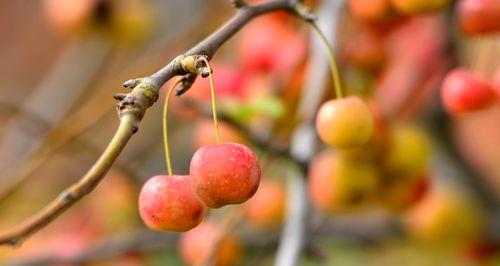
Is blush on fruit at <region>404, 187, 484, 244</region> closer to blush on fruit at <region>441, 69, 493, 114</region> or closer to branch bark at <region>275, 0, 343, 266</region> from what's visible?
branch bark at <region>275, 0, 343, 266</region>

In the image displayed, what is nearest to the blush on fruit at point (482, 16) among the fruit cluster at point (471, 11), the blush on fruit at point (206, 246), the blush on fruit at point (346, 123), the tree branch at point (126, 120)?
the fruit cluster at point (471, 11)

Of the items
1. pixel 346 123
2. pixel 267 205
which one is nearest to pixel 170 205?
pixel 346 123

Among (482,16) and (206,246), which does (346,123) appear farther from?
(206,246)

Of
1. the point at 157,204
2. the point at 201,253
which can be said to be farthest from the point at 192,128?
the point at 157,204

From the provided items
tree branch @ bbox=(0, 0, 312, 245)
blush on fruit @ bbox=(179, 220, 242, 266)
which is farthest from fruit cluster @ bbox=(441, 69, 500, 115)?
blush on fruit @ bbox=(179, 220, 242, 266)

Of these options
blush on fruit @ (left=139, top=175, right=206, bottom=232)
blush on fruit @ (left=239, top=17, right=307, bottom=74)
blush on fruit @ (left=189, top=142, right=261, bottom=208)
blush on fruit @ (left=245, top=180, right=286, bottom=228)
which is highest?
blush on fruit @ (left=189, top=142, right=261, bottom=208)

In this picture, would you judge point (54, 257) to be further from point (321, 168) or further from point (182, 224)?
point (182, 224)
